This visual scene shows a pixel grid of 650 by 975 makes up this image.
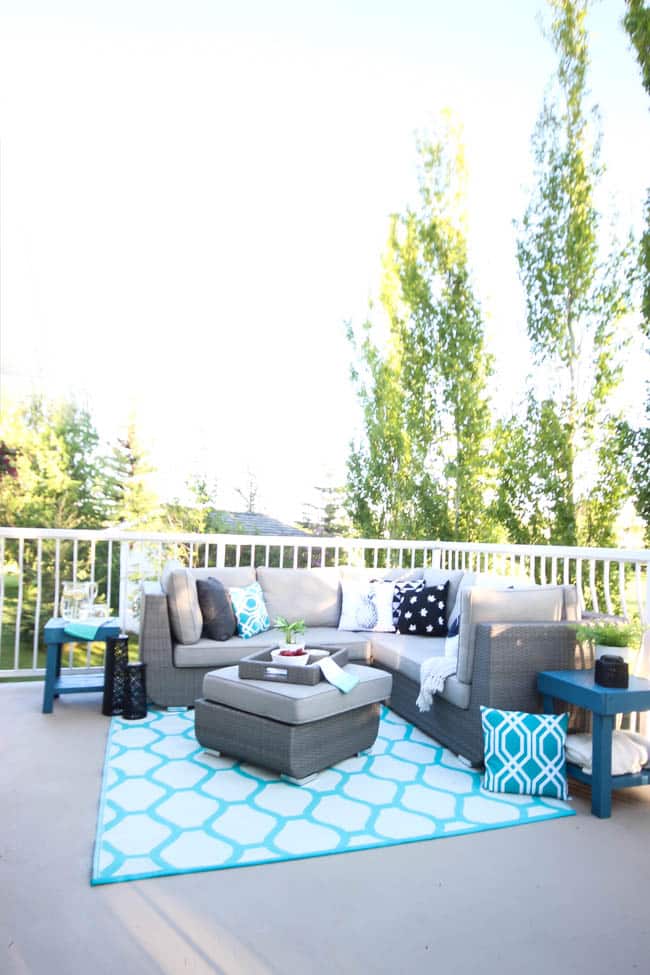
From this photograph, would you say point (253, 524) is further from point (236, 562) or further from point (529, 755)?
point (529, 755)

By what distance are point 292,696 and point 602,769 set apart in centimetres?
125

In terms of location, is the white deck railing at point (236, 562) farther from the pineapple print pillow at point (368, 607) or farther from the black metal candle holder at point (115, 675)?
the pineapple print pillow at point (368, 607)

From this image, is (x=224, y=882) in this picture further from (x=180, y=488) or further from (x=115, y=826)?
(x=180, y=488)

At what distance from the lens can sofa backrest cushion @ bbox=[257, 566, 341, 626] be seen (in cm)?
473

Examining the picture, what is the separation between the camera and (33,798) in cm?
271

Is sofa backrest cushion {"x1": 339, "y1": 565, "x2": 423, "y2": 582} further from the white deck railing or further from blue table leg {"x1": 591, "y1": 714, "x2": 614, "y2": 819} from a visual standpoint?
blue table leg {"x1": 591, "y1": 714, "x2": 614, "y2": 819}

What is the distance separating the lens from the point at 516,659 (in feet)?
10.2

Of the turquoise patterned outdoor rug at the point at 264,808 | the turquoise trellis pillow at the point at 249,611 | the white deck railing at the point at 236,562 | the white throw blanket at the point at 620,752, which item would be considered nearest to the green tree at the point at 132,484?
the white deck railing at the point at 236,562

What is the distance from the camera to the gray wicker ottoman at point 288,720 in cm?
292

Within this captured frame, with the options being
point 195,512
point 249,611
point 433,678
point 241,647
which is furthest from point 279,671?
point 195,512

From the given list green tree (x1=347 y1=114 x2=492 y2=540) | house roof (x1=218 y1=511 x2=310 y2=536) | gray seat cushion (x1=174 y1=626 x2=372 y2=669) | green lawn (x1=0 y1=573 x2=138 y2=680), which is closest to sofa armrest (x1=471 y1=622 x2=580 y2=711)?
gray seat cushion (x1=174 y1=626 x2=372 y2=669)

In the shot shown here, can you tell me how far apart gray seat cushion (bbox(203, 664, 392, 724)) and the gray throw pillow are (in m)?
0.83

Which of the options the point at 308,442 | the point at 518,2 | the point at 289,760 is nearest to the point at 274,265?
the point at 308,442

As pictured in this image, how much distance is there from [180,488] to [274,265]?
399 centimetres
